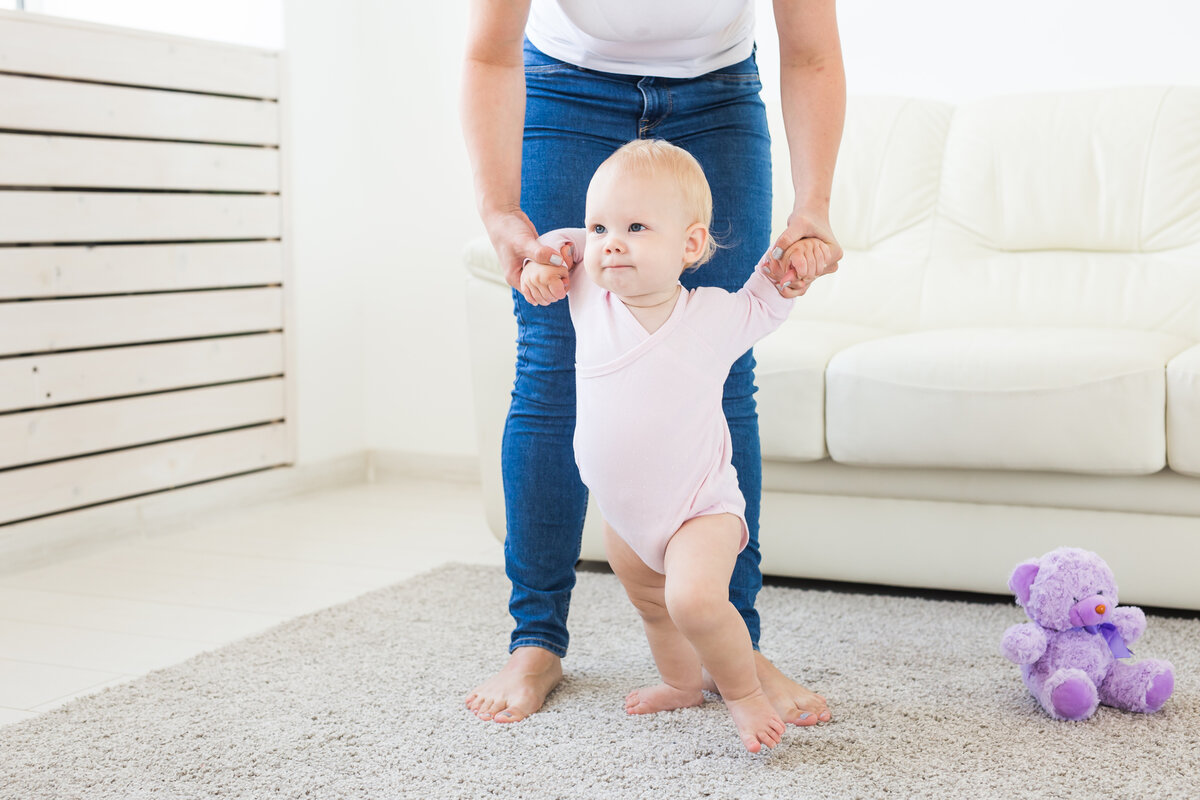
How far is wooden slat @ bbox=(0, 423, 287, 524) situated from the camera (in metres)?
2.21

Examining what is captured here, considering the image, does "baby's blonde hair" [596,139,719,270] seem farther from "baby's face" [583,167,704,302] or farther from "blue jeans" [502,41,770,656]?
"blue jeans" [502,41,770,656]

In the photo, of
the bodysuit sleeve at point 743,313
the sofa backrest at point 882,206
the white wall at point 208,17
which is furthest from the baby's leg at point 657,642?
the white wall at point 208,17

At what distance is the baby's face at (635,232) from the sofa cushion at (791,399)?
728mm

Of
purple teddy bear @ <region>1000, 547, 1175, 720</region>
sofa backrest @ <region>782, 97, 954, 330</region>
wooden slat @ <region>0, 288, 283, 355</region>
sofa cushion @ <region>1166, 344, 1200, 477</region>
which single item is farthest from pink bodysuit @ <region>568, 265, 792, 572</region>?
wooden slat @ <region>0, 288, 283, 355</region>

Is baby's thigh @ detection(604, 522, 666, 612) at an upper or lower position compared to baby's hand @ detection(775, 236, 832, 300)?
lower

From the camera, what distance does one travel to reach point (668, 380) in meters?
1.21

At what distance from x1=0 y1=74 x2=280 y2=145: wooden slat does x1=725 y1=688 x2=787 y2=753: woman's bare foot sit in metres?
1.71

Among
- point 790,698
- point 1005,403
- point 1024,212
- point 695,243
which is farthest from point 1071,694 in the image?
point 1024,212

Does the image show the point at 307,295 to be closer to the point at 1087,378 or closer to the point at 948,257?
the point at 948,257

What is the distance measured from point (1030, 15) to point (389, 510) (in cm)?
176

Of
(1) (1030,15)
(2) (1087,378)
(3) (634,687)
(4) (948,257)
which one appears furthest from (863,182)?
(3) (634,687)

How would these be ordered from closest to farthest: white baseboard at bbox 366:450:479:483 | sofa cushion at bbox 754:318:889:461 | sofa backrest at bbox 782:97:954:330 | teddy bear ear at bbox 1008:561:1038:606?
teddy bear ear at bbox 1008:561:1038:606
sofa cushion at bbox 754:318:889:461
sofa backrest at bbox 782:97:954:330
white baseboard at bbox 366:450:479:483

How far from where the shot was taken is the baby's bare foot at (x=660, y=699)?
1365mm

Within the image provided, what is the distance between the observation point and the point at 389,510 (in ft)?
8.98
